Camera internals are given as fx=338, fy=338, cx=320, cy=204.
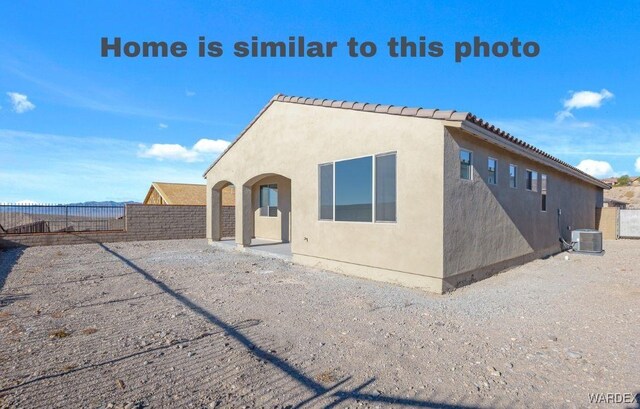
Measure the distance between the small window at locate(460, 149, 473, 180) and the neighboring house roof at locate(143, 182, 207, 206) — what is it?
68.8ft

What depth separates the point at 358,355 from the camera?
3.92m

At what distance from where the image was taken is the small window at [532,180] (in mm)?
10461

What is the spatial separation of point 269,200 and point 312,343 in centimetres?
1146

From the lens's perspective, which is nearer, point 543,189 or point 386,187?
point 386,187

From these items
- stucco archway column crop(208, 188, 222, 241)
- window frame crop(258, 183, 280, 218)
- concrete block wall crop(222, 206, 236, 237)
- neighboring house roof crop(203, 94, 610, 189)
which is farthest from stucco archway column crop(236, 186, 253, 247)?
concrete block wall crop(222, 206, 236, 237)

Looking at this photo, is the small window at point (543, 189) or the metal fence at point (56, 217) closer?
the small window at point (543, 189)

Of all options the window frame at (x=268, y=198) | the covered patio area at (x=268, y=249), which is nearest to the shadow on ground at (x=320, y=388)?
the covered patio area at (x=268, y=249)

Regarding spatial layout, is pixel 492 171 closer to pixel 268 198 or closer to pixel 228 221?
pixel 268 198

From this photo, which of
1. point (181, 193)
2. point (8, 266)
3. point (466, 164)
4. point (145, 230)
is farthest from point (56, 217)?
point (466, 164)

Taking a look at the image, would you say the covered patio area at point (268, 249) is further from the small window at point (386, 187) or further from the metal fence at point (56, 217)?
the metal fence at point (56, 217)

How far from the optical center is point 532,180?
35.1 ft

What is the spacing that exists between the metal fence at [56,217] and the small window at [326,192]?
1288 centimetres

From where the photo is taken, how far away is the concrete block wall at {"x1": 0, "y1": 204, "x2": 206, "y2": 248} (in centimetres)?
1481

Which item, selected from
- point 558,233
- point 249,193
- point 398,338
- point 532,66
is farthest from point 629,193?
point 398,338
